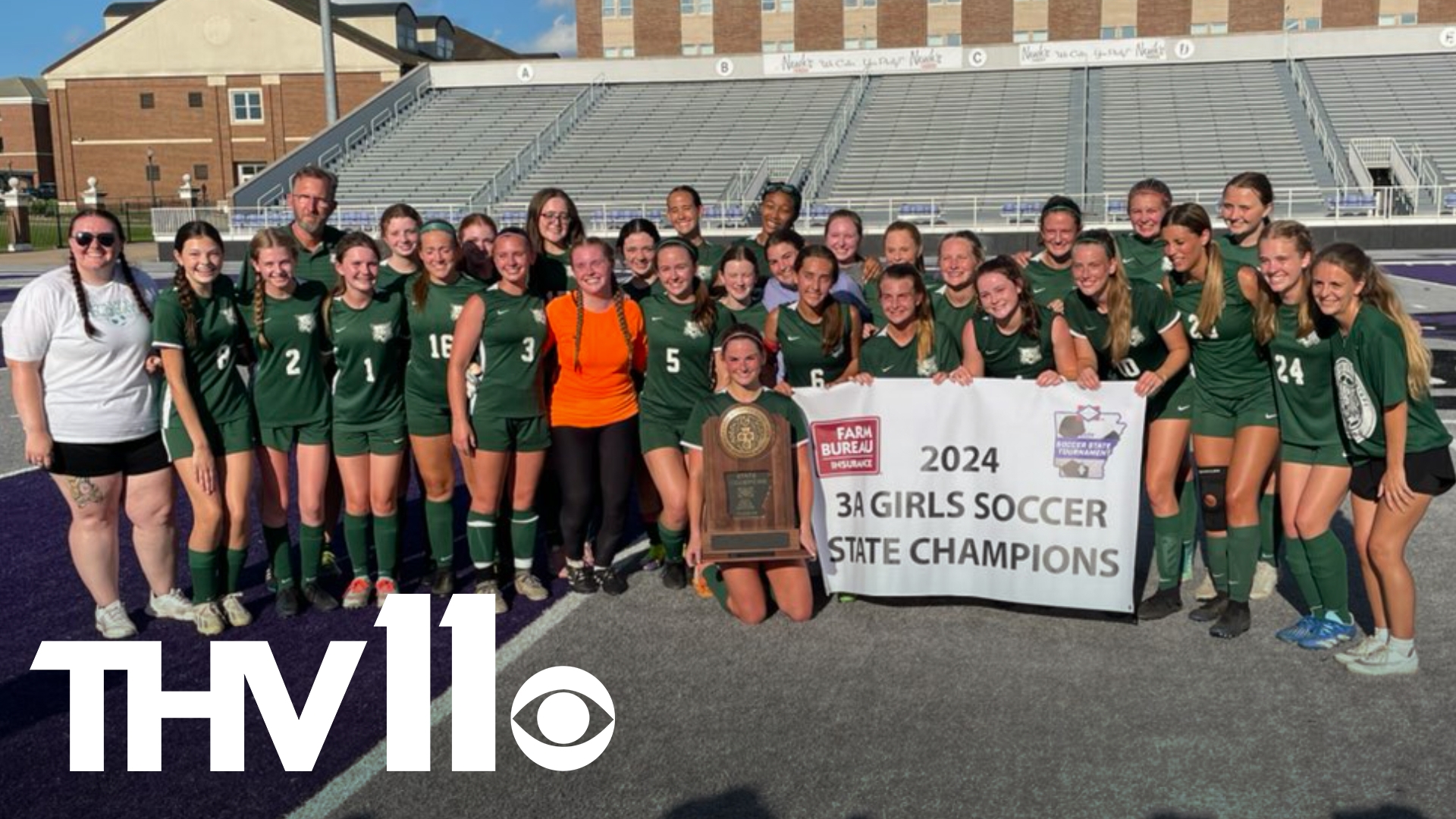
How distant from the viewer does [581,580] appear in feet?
21.3

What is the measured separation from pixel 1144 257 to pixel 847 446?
79.6 inches

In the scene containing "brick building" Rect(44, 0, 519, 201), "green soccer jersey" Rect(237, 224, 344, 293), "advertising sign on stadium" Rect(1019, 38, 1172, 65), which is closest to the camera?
"green soccer jersey" Rect(237, 224, 344, 293)

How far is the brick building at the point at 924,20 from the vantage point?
49.1 meters

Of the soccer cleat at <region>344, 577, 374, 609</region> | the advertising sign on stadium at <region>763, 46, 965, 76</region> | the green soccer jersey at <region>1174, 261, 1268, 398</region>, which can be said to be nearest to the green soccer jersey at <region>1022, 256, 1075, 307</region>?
the green soccer jersey at <region>1174, 261, 1268, 398</region>

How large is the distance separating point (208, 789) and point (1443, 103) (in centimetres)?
4007

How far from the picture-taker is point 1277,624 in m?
5.83

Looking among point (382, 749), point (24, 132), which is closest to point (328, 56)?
point (382, 749)

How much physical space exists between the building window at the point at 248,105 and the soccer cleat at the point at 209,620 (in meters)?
59.9

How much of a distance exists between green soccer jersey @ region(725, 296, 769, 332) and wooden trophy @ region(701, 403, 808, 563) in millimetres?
829

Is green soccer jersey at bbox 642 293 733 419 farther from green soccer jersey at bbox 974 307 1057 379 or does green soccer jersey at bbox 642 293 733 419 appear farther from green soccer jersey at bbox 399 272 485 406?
green soccer jersey at bbox 974 307 1057 379

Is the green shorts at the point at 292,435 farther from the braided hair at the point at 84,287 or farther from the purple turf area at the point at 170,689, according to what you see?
the purple turf area at the point at 170,689

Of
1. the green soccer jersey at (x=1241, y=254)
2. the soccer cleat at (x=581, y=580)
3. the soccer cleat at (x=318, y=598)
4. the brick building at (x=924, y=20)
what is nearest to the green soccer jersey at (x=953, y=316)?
the green soccer jersey at (x=1241, y=254)

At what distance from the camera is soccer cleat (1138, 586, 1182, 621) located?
595 centimetres

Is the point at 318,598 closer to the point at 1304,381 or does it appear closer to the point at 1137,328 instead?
the point at 1137,328
